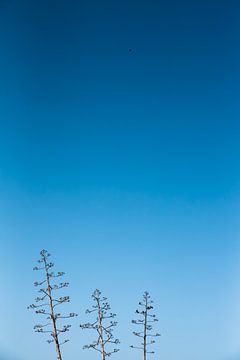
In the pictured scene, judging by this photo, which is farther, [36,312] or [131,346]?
[131,346]

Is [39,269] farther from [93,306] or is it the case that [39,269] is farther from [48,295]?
[93,306]

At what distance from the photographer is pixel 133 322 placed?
63.1ft

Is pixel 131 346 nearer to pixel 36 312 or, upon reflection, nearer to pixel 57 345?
pixel 57 345

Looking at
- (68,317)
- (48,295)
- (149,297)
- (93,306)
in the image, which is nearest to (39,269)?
(48,295)

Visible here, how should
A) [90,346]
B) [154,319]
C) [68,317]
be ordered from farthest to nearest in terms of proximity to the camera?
[154,319] < [90,346] < [68,317]

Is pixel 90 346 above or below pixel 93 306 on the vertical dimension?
below

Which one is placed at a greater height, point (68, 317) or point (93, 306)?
Result: point (93, 306)

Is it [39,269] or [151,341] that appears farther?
[151,341]

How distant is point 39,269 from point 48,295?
109 cm

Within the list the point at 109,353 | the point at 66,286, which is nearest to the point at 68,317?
the point at 66,286

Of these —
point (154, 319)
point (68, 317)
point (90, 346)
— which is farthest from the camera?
point (154, 319)

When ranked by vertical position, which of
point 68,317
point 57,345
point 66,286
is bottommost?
point 57,345

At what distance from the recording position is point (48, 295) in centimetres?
1474

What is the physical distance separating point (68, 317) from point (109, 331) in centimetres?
435
